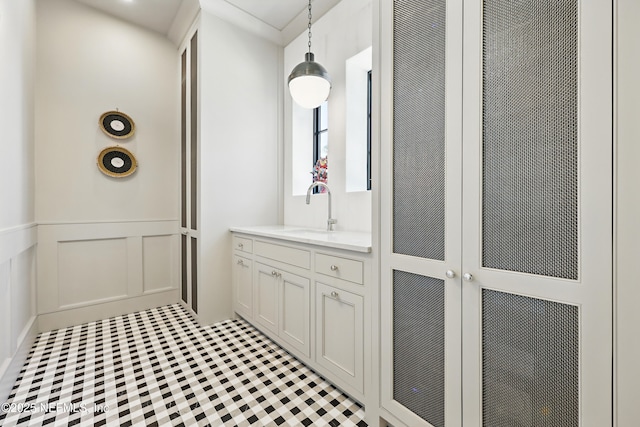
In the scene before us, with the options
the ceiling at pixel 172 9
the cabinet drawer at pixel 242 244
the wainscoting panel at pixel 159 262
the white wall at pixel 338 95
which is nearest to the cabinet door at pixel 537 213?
the white wall at pixel 338 95

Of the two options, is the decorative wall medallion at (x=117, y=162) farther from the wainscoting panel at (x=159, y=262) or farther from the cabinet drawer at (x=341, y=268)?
the cabinet drawer at (x=341, y=268)

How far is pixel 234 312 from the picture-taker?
2750mm

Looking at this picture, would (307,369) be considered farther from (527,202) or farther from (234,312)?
(527,202)

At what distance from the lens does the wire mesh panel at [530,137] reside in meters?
0.85

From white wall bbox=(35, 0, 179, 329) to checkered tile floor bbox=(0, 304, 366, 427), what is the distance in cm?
50

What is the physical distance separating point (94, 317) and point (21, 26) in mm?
2354

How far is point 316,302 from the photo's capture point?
176cm

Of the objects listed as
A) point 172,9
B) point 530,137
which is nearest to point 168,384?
point 530,137

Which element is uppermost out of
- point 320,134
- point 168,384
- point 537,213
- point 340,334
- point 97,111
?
point 97,111

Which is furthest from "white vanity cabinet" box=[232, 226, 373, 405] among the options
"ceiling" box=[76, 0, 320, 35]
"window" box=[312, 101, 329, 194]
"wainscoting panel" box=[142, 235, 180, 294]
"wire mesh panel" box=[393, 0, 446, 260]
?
"ceiling" box=[76, 0, 320, 35]

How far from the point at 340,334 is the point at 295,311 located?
0.45m

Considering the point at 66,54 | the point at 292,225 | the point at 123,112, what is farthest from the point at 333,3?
the point at 66,54

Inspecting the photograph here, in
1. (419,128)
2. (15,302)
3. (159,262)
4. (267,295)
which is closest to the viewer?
(419,128)

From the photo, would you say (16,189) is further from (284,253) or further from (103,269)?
(284,253)
